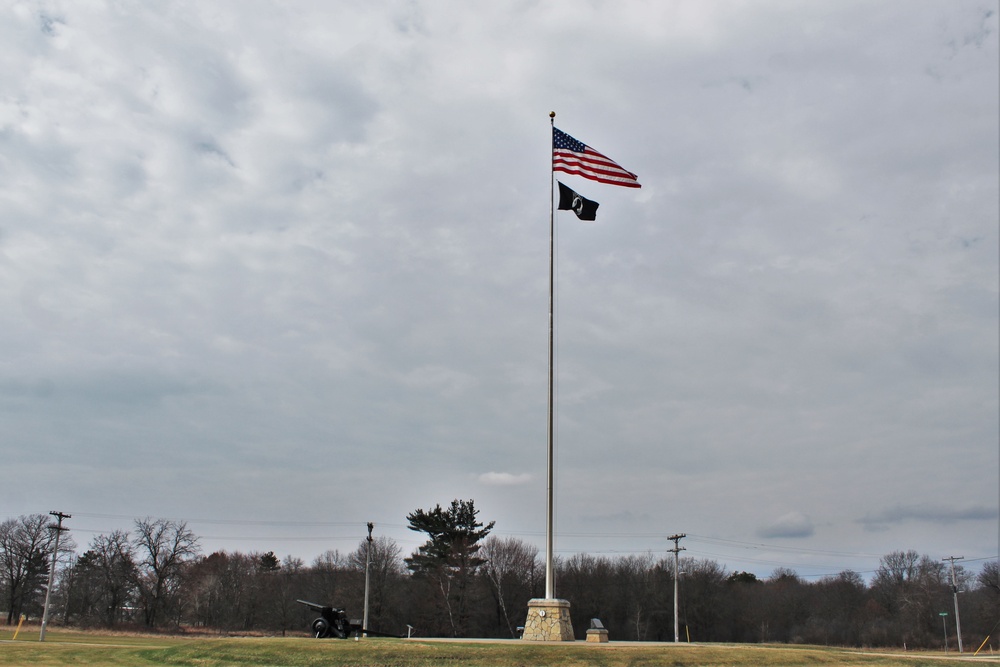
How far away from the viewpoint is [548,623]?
22.4 m

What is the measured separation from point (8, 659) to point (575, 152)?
78.9 feet

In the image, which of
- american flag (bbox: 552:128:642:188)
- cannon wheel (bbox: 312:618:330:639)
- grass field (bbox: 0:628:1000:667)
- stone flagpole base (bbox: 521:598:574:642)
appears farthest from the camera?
american flag (bbox: 552:128:642:188)

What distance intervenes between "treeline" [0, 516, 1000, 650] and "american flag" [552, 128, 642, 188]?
45395 mm

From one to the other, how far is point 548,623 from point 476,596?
43.4m

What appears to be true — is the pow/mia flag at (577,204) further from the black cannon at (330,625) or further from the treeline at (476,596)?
the treeline at (476,596)

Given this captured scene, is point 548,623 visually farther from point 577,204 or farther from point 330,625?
point 577,204

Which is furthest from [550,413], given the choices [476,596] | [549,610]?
[476,596]

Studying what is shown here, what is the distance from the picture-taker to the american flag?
982 inches

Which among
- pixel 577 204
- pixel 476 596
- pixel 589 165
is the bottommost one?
pixel 476 596

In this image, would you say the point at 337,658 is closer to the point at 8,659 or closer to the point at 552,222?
the point at 8,659

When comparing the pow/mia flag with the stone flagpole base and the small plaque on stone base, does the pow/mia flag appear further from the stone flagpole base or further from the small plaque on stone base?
the small plaque on stone base

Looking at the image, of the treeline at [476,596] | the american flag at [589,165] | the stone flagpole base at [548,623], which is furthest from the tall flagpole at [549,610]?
the treeline at [476,596]

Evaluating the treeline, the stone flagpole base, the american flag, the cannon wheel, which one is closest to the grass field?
the cannon wheel

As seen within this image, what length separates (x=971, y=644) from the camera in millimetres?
64875
